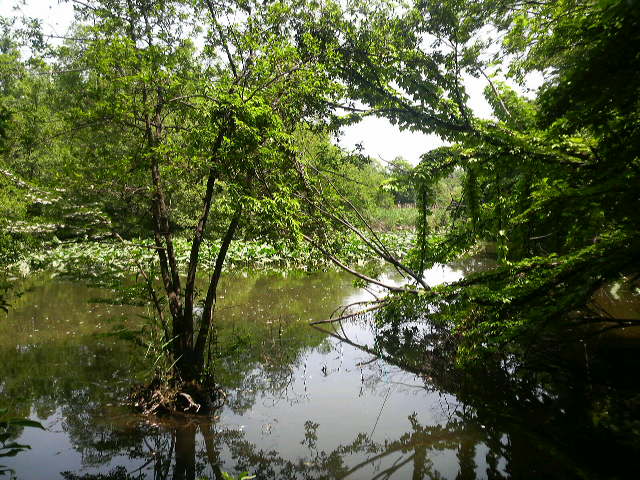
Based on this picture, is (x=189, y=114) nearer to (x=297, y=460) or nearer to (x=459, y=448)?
(x=297, y=460)

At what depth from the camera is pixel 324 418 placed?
576cm

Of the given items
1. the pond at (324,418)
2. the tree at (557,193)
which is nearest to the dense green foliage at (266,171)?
the tree at (557,193)

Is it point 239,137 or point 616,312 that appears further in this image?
point 616,312

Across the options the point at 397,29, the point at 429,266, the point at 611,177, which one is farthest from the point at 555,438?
the point at 397,29

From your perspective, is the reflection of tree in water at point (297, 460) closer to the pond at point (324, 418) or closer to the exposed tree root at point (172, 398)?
the pond at point (324, 418)

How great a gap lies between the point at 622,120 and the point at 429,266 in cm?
358

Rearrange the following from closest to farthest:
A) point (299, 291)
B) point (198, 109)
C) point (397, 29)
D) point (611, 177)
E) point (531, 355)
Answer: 1. point (611, 177)
2. point (198, 109)
3. point (531, 355)
4. point (397, 29)
5. point (299, 291)

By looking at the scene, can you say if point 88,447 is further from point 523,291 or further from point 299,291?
point 299,291

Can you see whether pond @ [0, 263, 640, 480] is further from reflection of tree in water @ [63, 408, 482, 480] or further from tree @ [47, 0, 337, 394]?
tree @ [47, 0, 337, 394]

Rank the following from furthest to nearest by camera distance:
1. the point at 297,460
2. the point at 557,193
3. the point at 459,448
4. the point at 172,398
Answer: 1. the point at 172,398
2. the point at 459,448
3. the point at 297,460
4. the point at 557,193

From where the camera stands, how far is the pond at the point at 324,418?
4570mm

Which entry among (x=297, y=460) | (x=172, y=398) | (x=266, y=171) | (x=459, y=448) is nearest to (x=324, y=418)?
(x=297, y=460)

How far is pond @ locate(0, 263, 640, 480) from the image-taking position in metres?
4.57

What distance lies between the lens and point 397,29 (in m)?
10.2
